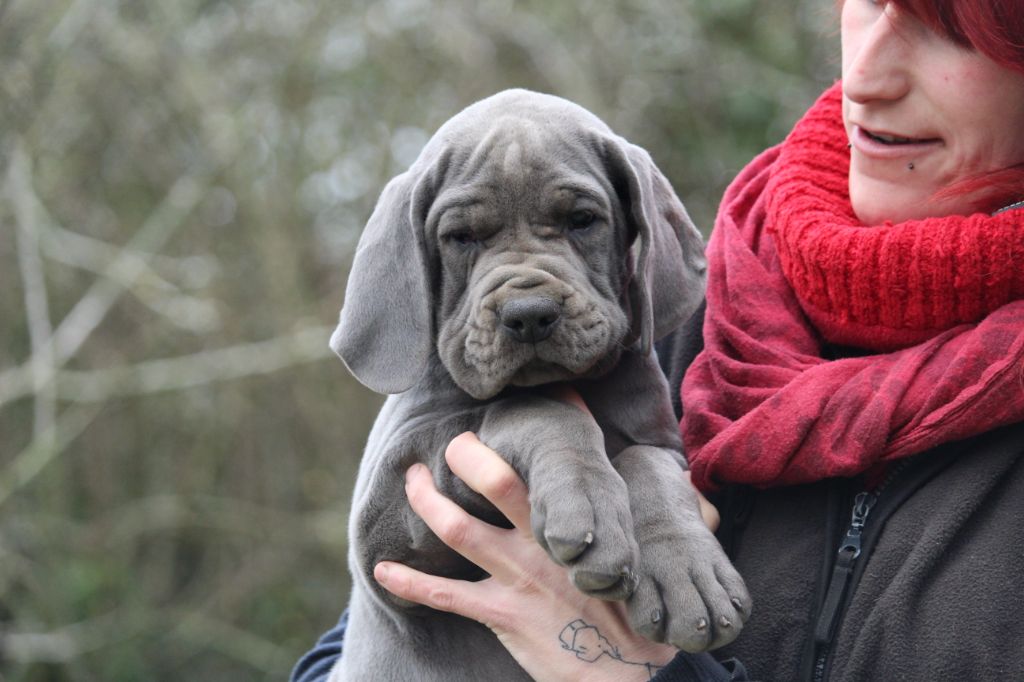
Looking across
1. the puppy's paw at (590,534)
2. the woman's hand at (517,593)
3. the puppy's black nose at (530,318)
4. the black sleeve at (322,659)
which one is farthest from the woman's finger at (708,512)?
the black sleeve at (322,659)

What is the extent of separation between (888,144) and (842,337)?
1.69 ft

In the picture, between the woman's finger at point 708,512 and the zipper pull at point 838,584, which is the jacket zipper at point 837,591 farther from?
the woman's finger at point 708,512

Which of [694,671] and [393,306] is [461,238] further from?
[694,671]

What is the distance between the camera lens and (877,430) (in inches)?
106

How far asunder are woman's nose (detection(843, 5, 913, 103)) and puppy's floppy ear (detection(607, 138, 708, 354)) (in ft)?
1.85

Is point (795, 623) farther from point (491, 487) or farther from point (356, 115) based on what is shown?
point (356, 115)

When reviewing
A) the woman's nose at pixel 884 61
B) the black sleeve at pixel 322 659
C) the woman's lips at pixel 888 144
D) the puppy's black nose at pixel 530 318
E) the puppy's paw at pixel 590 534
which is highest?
the woman's nose at pixel 884 61

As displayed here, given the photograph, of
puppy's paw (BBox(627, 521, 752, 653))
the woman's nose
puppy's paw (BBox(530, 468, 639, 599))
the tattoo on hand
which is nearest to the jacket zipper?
puppy's paw (BBox(627, 521, 752, 653))

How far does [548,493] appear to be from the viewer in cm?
252

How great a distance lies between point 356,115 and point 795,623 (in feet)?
23.5

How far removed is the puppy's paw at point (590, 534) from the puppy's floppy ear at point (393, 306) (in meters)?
0.60

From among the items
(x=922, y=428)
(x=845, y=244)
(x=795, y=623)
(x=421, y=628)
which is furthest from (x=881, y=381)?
(x=421, y=628)

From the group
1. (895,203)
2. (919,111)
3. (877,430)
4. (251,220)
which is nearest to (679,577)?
(877,430)

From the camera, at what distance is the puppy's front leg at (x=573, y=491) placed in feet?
7.90
